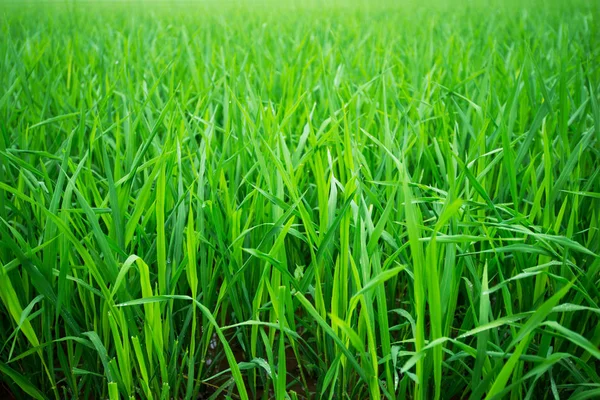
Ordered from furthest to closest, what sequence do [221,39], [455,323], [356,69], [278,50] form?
[221,39]
[278,50]
[356,69]
[455,323]

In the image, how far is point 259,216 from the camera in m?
0.76

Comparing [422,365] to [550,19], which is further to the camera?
[550,19]

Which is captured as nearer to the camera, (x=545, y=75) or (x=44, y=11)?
(x=545, y=75)

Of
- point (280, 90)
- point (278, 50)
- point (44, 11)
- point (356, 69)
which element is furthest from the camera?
point (44, 11)

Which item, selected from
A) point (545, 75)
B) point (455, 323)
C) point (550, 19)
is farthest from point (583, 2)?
point (455, 323)

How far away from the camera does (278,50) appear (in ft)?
6.56

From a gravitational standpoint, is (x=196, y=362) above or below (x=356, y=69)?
below

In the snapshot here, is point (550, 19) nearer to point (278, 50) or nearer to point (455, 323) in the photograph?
point (278, 50)

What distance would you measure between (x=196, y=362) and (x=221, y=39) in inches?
84.5

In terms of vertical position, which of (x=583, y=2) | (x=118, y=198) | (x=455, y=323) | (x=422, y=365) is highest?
(x=583, y=2)

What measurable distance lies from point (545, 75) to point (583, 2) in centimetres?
288

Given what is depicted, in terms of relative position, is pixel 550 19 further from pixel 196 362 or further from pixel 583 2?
pixel 196 362

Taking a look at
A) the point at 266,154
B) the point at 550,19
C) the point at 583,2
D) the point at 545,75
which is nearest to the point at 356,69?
the point at 545,75

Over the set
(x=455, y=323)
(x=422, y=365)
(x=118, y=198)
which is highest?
(x=118, y=198)
